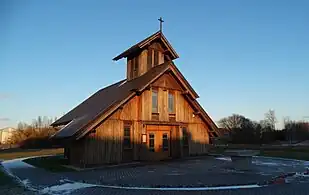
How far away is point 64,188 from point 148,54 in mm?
13767

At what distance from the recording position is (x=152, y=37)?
21203 millimetres

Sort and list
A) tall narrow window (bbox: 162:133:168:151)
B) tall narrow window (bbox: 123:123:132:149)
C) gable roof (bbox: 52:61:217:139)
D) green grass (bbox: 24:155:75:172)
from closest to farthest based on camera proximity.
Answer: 1. gable roof (bbox: 52:61:217:139)
2. green grass (bbox: 24:155:75:172)
3. tall narrow window (bbox: 123:123:132:149)
4. tall narrow window (bbox: 162:133:168:151)

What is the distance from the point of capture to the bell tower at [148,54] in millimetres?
21359

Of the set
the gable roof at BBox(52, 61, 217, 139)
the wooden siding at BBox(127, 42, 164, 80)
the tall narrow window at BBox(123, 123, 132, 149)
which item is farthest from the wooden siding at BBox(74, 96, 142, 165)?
the wooden siding at BBox(127, 42, 164, 80)

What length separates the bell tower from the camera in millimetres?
21359

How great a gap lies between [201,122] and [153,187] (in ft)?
42.8

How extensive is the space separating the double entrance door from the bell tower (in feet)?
15.4

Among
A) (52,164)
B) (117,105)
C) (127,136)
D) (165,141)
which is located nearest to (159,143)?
(165,141)

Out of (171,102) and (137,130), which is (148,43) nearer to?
(171,102)

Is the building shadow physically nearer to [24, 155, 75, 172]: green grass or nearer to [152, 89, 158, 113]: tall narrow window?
[24, 155, 75, 172]: green grass

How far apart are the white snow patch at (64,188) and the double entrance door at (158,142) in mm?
8484

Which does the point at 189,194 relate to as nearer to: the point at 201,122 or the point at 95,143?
the point at 95,143

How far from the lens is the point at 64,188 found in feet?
32.6

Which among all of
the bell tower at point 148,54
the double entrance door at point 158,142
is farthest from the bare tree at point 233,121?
the double entrance door at point 158,142
